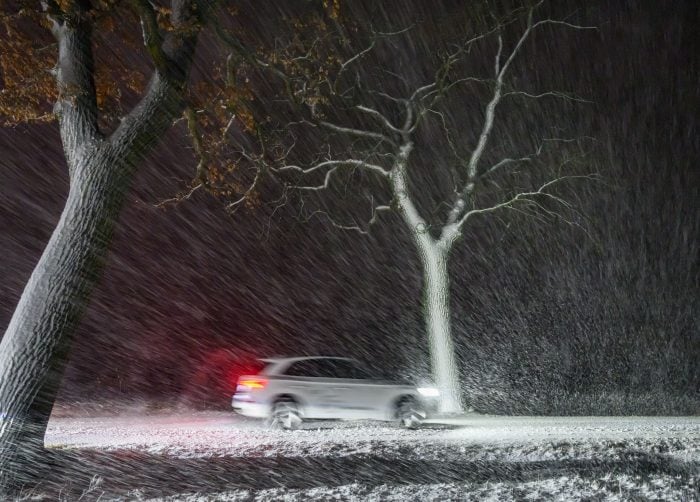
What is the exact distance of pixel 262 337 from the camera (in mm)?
21312

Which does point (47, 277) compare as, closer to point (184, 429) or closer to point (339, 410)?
point (184, 429)

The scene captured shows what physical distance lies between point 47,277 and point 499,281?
20142 millimetres

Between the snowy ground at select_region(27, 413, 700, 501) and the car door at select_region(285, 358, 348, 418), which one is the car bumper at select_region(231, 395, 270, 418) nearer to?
the car door at select_region(285, 358, 348, 418)

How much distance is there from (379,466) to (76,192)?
4.60 meters

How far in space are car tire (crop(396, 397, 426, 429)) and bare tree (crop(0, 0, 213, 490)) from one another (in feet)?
24.7

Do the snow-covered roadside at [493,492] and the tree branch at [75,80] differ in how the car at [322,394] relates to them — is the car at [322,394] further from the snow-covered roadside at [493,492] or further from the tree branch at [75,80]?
the tree branch at [75,80]

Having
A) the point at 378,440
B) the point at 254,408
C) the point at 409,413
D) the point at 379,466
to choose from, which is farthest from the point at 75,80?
the point at 409,413

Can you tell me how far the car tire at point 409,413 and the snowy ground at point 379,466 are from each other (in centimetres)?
222

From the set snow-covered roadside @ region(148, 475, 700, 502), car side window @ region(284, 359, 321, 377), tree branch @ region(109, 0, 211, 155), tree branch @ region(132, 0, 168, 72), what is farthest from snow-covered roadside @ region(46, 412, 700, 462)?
tree branch @ region(132, 0, 168, 72)

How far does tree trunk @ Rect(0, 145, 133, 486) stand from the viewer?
5.62 metres

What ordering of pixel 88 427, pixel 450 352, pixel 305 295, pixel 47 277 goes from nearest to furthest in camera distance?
pixel 47 277
pixel 88 427
pixel 450 352
pixel 305 295

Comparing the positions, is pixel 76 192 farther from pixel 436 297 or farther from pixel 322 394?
pixel 436 297

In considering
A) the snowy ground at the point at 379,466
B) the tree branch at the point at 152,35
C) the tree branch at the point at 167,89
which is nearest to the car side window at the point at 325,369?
the snowy ground at the point at 379,466

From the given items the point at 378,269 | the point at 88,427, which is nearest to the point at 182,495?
the point at 88,427
